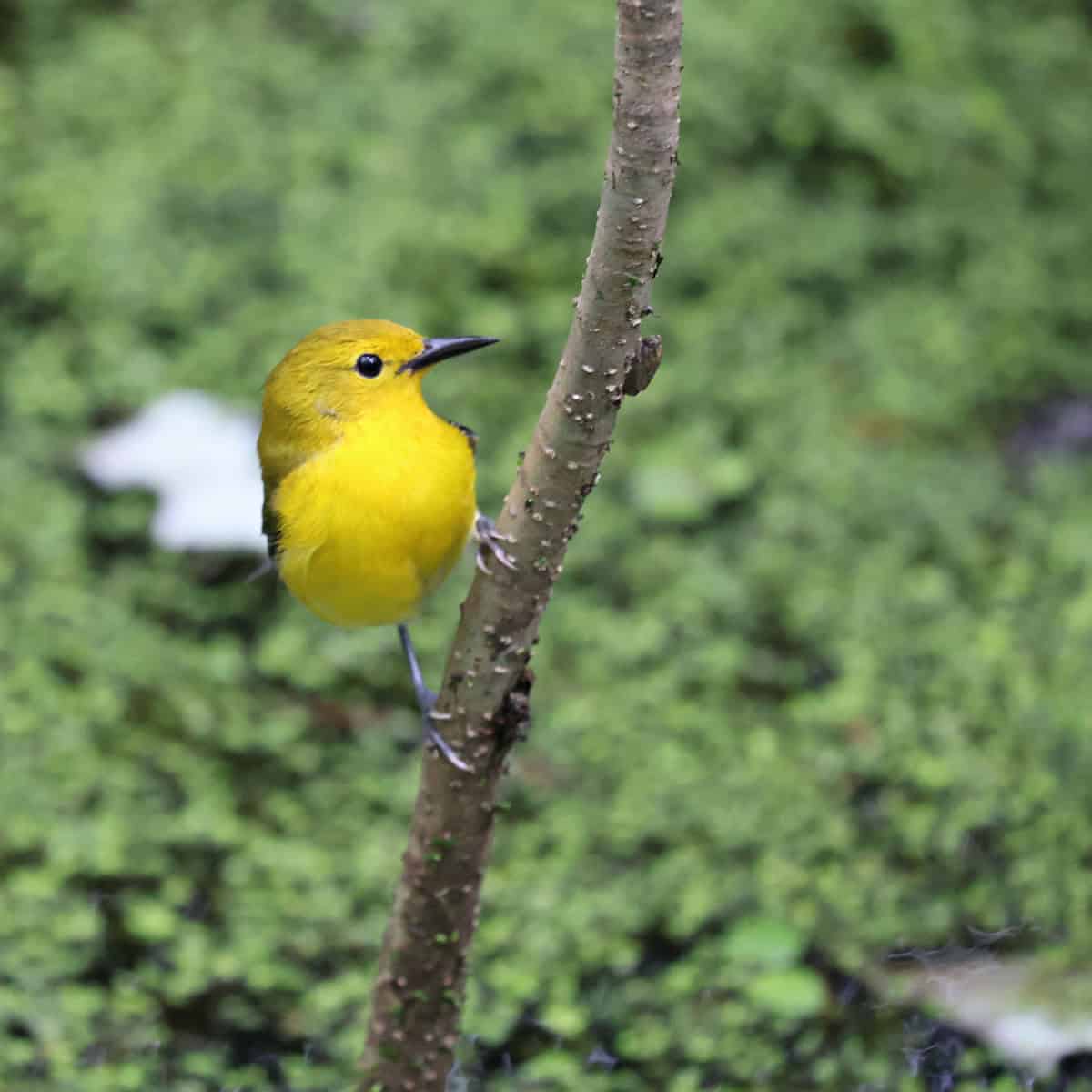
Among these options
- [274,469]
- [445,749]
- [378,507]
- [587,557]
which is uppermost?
[587,557]

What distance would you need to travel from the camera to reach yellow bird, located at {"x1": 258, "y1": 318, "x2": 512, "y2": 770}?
2820 millimetres

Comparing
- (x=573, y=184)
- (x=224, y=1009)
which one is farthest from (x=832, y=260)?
(x=224, y=1009)

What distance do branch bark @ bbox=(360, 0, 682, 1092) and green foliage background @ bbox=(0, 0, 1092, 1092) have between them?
1.66ft

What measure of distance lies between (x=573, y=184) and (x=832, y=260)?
3.35 ft

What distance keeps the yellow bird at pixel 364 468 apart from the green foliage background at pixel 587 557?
106cm

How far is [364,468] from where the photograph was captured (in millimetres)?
2824

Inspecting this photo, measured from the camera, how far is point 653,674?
4.46m

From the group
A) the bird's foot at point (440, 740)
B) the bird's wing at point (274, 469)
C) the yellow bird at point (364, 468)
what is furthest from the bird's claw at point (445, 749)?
the bird's wing at point (274, 469)

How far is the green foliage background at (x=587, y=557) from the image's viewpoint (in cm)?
355

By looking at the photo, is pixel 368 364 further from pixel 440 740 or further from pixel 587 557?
pixel 587 557

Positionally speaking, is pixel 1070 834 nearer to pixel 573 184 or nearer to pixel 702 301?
pixel 702 301

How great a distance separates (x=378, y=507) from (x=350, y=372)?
0.84ft

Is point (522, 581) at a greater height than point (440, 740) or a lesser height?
greater

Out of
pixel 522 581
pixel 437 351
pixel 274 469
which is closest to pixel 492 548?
pixel 522 581
